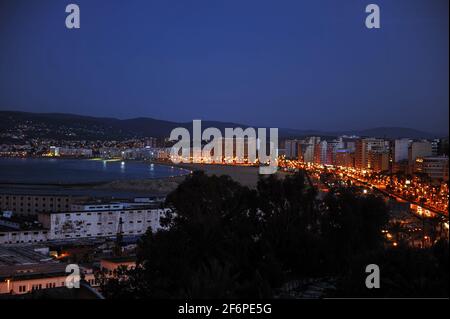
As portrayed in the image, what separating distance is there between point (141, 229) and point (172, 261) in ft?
24.2

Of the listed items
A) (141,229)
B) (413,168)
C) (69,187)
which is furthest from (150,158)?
(141,229)

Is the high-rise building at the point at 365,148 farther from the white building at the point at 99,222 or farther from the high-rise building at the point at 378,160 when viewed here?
the white building at the point at 99,222

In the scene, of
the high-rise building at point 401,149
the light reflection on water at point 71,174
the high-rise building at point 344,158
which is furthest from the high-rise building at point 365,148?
the light reflection on water at point 71,174

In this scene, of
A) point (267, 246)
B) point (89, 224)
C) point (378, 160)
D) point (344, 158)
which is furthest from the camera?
point (344, 158)

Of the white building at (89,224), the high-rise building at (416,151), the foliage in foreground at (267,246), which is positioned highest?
the high-rise building at (416,151)

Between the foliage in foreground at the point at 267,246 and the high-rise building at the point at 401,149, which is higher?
the high-rise building at the point at 401,149

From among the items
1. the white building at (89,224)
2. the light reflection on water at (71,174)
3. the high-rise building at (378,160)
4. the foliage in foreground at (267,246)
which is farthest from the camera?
the light reflection on water at (71,174)

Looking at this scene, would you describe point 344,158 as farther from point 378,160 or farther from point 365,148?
point 378,160

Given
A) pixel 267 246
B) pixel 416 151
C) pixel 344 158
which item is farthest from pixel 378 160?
pixel 267 246

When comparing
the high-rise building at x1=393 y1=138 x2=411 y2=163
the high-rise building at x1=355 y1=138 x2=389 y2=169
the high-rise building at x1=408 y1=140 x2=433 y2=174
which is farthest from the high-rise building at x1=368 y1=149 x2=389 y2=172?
the high-rise building at x1=408 y1=140 x2=433 y2=174

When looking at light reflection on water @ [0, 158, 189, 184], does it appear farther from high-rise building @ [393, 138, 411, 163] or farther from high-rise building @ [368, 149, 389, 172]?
high-rise building @ [393, 138, 411, 163]

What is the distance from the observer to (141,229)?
10641mm

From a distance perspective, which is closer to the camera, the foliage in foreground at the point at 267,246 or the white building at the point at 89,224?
the foliage in foreground at the point at 267,246
